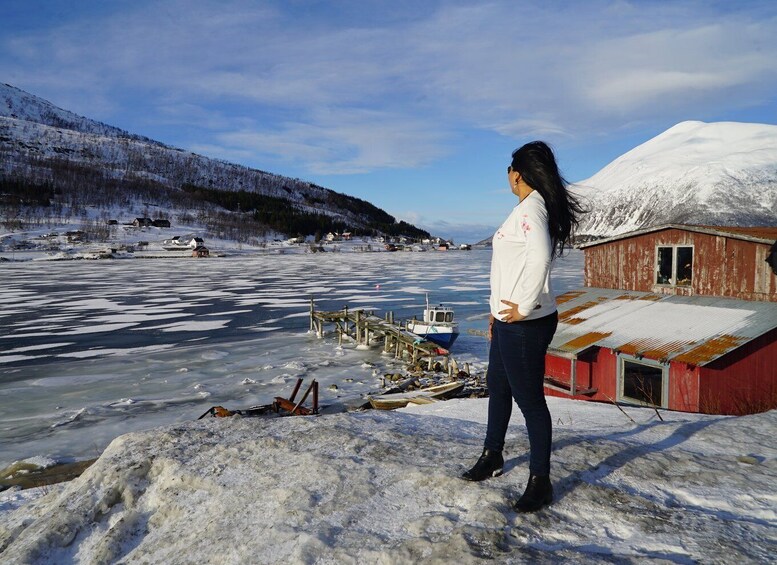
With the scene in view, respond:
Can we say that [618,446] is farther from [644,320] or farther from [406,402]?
[644,320]

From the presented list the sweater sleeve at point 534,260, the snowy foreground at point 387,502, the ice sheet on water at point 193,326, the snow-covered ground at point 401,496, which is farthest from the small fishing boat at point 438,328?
the sweater sleeve at point 534,260

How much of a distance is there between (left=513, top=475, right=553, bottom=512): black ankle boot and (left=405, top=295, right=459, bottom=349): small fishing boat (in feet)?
66.8

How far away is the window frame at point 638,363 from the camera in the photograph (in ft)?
40.3

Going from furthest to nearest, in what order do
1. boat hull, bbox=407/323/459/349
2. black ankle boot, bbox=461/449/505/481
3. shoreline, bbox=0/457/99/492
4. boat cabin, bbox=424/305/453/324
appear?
boat cabin, bbox=424/305/453/324, boat hull, bbox=407/323/459/349, shoreline, bbox=0/457/99/492, black ankle boot, bbox=461/449/505/481

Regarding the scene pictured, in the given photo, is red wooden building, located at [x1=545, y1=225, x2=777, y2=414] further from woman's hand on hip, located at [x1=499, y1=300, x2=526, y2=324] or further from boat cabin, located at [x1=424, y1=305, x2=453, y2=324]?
woman's hand on hip, located at [x1=499, y1=300, x2=526, y2=324]

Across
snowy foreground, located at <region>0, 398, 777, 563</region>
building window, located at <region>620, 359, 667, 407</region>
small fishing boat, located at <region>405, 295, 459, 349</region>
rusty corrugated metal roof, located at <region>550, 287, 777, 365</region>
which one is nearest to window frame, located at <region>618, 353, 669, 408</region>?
building window, located at <region>620, 359, 667, 407</region>

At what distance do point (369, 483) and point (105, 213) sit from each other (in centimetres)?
15637

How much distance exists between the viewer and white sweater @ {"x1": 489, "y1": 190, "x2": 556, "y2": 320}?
10.1ft

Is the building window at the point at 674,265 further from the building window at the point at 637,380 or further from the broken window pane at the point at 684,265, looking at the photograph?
the building window at the point at 637,380

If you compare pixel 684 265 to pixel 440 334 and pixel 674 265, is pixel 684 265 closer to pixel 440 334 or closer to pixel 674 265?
pixel 674 265

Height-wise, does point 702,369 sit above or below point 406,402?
above

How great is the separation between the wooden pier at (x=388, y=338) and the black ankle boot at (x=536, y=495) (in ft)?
51.9

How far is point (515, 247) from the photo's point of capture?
10.5 ft

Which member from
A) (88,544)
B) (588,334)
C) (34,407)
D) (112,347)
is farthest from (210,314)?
(88,544)
